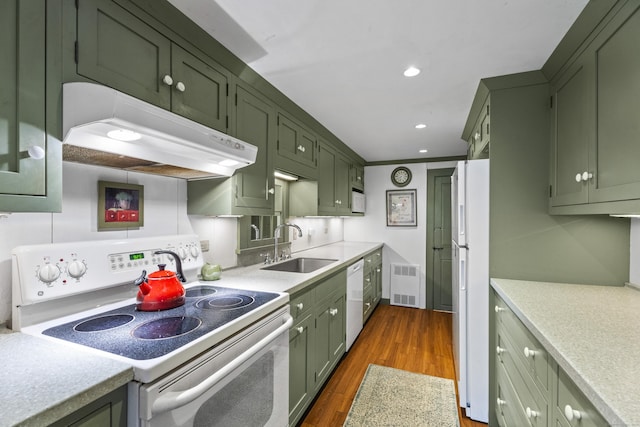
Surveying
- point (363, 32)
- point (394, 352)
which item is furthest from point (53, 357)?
point (394, 352)

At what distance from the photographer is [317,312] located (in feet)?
6.86

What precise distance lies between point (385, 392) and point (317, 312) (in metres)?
0.86

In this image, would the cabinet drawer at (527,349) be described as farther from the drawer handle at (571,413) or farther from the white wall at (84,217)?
the white wall at (84,217)

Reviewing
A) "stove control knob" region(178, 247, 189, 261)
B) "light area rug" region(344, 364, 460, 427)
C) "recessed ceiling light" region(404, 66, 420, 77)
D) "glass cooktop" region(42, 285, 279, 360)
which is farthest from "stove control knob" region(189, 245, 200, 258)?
"recessed ceiling light" region(404, 66, 420, 77)

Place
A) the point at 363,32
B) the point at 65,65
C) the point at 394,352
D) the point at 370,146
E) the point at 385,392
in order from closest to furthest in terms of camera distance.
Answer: the point at 65,65 → the point at 363,32 → the point at 385,392 → the point at 394,352 → the point at 370,146

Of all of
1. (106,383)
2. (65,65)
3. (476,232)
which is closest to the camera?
(106,383)

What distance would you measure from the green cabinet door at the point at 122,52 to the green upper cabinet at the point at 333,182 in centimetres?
181

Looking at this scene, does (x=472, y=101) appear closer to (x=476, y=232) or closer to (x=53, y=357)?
(x=476, y=232)

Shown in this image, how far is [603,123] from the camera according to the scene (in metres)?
1.30

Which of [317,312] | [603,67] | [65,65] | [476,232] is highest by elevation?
[603,67]

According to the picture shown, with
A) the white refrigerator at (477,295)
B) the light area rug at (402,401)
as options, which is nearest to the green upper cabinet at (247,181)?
the white refrigerator at (477,295)

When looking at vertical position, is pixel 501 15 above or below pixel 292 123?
above

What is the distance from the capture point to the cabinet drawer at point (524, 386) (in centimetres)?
115

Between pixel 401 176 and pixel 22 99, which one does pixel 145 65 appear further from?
pixel 401 176
